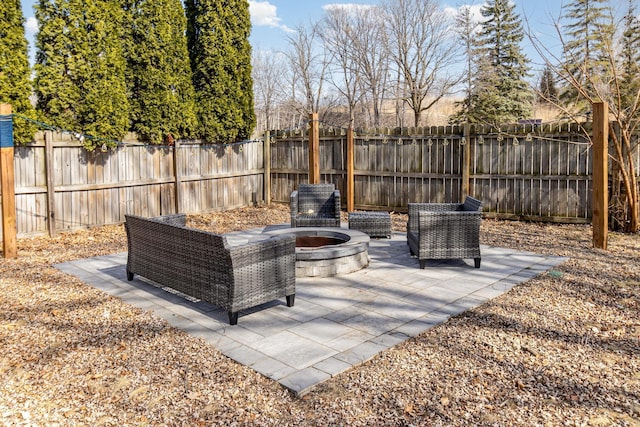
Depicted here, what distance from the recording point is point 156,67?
10180 mm

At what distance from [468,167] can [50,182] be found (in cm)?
794

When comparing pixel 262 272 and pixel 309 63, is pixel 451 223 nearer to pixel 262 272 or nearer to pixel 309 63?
pixel 262 272

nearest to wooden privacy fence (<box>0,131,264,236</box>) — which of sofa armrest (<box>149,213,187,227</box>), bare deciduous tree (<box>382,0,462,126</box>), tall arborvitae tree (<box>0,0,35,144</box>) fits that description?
tall arborvitae tree (<box>0,0,35,144</box>)

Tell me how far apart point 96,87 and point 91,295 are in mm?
5055

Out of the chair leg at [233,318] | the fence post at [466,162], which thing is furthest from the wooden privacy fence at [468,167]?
the chair leg at [233,318]

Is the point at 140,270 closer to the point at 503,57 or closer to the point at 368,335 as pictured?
the point at 368,335

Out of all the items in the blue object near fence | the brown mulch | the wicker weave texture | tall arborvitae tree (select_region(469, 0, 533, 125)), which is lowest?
the brown mulch

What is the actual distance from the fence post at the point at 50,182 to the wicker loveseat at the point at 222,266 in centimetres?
412

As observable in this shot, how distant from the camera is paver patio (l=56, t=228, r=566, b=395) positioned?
3.72m

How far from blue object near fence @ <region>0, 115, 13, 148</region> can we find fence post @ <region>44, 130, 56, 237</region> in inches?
57.3

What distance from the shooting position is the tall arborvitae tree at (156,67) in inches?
388

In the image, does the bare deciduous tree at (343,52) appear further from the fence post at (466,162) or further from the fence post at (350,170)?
the fence post at (466,162)

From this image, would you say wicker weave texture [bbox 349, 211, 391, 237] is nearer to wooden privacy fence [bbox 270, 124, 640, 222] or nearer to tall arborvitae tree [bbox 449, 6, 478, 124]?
wooden privacy fence [bbox 270, 124, 640, 222]

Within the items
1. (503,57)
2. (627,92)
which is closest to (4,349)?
(627,92)
